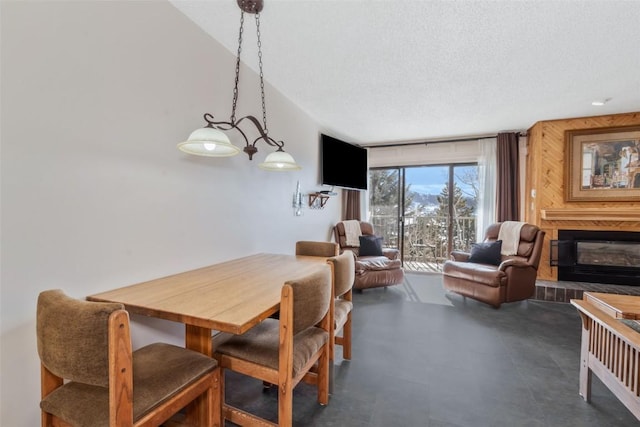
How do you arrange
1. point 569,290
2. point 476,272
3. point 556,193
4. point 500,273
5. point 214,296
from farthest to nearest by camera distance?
1. point 556,193
2. point 569,290
3. point 476,272
4. point 500,273
5. point 214,296

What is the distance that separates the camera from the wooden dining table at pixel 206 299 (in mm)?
1067

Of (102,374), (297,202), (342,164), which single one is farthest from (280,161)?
(342,164)

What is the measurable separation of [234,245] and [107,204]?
41.5 inches

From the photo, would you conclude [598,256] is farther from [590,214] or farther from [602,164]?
[602,164]

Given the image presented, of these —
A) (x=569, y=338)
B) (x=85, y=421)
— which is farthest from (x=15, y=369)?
(x=569, y=338)

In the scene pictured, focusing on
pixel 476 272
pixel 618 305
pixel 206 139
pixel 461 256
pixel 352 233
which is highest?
pixel 206 139

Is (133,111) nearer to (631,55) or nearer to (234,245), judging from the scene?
(234,245)

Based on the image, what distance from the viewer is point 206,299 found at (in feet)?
4.15

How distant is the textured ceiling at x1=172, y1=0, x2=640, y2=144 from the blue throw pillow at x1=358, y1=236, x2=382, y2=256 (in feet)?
6.05

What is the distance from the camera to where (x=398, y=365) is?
6.86 ft

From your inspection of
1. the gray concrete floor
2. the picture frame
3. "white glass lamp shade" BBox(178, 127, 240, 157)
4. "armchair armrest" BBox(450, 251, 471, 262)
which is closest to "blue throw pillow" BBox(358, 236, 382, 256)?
"armchair armrest" BBox(450, 251, 471, 262)

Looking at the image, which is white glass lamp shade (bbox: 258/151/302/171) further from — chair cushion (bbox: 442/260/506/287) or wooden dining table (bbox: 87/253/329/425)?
chair cushion (bbox: 442/260/506/287)

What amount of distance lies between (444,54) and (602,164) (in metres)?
3.25

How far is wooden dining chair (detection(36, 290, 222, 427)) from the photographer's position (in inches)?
31.8
